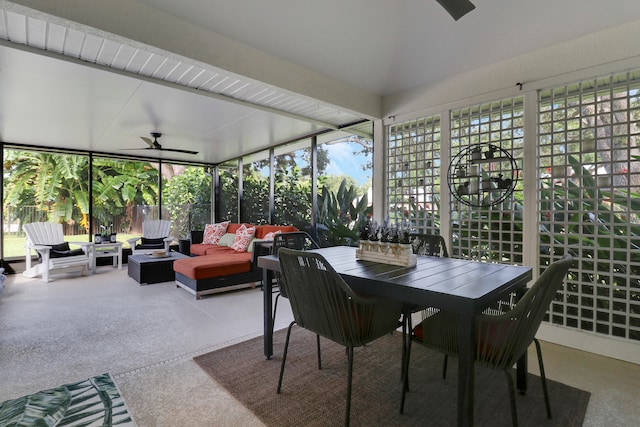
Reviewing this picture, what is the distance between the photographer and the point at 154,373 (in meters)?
2.24

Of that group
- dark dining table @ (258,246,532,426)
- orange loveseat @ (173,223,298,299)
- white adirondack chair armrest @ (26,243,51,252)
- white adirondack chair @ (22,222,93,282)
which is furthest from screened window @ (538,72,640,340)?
white adirondack chair armrest @ (26,243,51,252)

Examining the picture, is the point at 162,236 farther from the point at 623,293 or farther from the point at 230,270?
the point at 623,293

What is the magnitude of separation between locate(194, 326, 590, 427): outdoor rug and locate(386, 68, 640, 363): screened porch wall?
3.03 ft

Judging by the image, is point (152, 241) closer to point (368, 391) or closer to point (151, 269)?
point (151, 269)

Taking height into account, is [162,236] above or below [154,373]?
above

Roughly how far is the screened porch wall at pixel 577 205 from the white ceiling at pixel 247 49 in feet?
1.76

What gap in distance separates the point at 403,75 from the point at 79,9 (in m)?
2.94

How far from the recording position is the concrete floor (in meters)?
1.85

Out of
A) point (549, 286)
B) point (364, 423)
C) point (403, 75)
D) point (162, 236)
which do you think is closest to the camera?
point (549, 286)

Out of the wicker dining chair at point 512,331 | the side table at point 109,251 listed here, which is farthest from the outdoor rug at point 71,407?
the side table at point 109,251

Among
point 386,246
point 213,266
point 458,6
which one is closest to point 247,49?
point 458,6

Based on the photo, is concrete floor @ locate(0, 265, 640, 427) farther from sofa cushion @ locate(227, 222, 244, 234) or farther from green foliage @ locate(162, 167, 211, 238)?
green foliage @ locate(162, 167, 211, 238)

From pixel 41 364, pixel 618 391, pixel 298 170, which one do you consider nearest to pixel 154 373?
pixel 41 364

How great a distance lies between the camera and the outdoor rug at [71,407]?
172 cm
